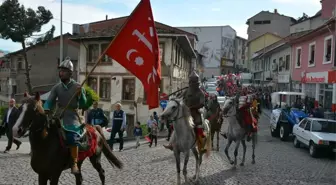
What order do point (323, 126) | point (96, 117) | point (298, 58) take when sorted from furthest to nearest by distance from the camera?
point (298, 58)
point (323, 126)
point (96, 117)

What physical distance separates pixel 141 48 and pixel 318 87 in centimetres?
1988

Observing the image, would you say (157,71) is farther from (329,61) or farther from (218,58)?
(218,58)

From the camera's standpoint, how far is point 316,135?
41.8 feet

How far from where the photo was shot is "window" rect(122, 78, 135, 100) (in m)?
25.9

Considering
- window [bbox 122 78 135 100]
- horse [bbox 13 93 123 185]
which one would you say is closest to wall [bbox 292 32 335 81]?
window [bbox 122 78 135 100]

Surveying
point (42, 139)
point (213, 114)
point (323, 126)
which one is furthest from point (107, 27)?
point (42, 139)

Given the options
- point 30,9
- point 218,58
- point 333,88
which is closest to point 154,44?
point 333,88

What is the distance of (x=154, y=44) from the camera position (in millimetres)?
6680

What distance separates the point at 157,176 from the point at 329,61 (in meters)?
17.0

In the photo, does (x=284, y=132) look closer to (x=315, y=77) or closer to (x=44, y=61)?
(x=315, y=77)

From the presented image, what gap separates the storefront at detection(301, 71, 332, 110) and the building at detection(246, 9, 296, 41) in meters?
40.0

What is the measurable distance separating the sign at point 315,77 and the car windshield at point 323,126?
8413 mm

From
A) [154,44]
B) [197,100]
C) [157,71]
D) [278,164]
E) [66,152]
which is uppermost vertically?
[154,44]

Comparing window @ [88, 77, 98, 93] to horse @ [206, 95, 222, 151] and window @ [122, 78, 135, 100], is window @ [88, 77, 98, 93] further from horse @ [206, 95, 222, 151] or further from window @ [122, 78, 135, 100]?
horse @ [206, 95, 222, 151]
